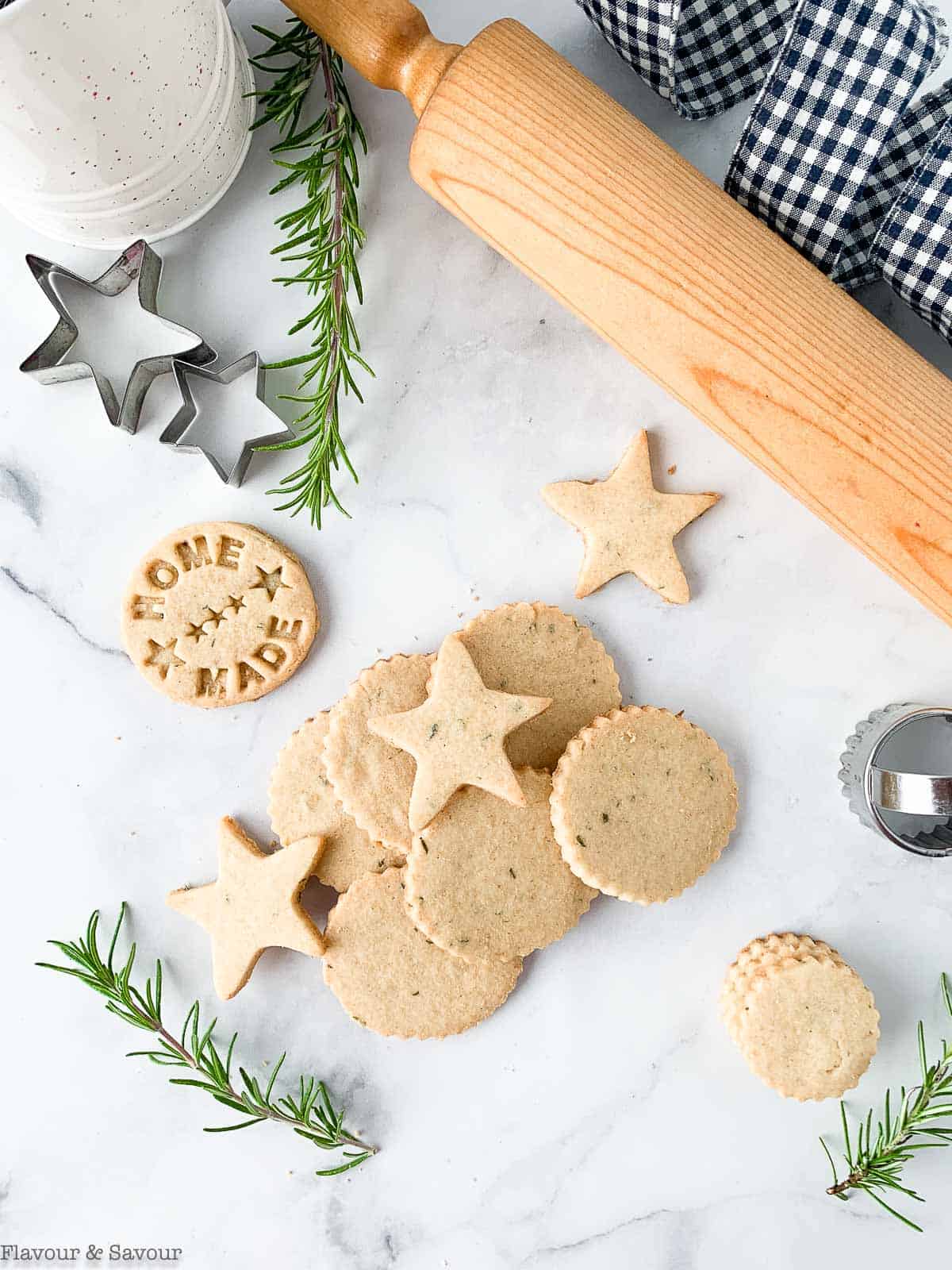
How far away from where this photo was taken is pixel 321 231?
113 centimetres

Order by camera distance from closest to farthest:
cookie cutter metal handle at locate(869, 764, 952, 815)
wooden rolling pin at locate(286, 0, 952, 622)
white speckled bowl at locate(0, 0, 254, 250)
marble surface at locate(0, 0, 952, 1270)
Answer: white speckled bowl at locate(0, 0, 254, 250), wooden rolling pin at locate(286, 0, 952, 622), cookie cutter metal handle at locate(869, 764, 952, 815), marble surface at locate(0, 0, 952, 1270)

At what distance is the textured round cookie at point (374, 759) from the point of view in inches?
46.6

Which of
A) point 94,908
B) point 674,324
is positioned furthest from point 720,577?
point 94,908

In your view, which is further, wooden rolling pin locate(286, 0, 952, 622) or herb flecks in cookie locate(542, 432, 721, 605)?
herb flecks in cookie locate(542, 432, 721, 605)

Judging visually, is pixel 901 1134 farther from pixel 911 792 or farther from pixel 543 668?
pixel 543 668

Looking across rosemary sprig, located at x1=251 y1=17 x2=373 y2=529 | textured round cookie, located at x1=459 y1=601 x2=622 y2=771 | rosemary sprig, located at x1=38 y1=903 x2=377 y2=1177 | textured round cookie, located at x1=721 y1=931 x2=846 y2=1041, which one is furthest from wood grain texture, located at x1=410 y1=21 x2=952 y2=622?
rosemary sprig, located at x1=38 y1=903 x2=377 y2=1177

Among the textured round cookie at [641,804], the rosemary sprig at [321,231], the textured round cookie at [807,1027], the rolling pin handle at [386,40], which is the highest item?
the rolling pin handle at [386,40]

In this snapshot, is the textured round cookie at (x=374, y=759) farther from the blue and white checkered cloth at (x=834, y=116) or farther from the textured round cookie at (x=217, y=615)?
the blue and white checkered cloth at (x=834, y=116)

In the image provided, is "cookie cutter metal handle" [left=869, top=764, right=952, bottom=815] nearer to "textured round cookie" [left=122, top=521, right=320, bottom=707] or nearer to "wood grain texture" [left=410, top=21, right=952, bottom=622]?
"wood grain texture" [left=410, top=21, right=952, bottom=622]

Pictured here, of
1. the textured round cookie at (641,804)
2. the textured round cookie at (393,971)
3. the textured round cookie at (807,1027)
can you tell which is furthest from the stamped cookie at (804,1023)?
the textured round cookie at (393,971)

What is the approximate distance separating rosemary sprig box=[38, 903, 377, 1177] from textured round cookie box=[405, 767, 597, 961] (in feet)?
0.86

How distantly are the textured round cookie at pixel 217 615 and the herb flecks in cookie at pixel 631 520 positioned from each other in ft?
1.07

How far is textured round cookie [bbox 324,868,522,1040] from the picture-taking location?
121cm

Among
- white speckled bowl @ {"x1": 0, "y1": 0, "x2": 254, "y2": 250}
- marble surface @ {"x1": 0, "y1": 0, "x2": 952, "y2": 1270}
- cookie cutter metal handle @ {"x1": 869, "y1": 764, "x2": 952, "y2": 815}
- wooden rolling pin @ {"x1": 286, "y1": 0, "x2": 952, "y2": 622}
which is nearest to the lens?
white speckled bowl @ {"x1": 0, "y1": 0, "x2": 254, "y2": 250}
